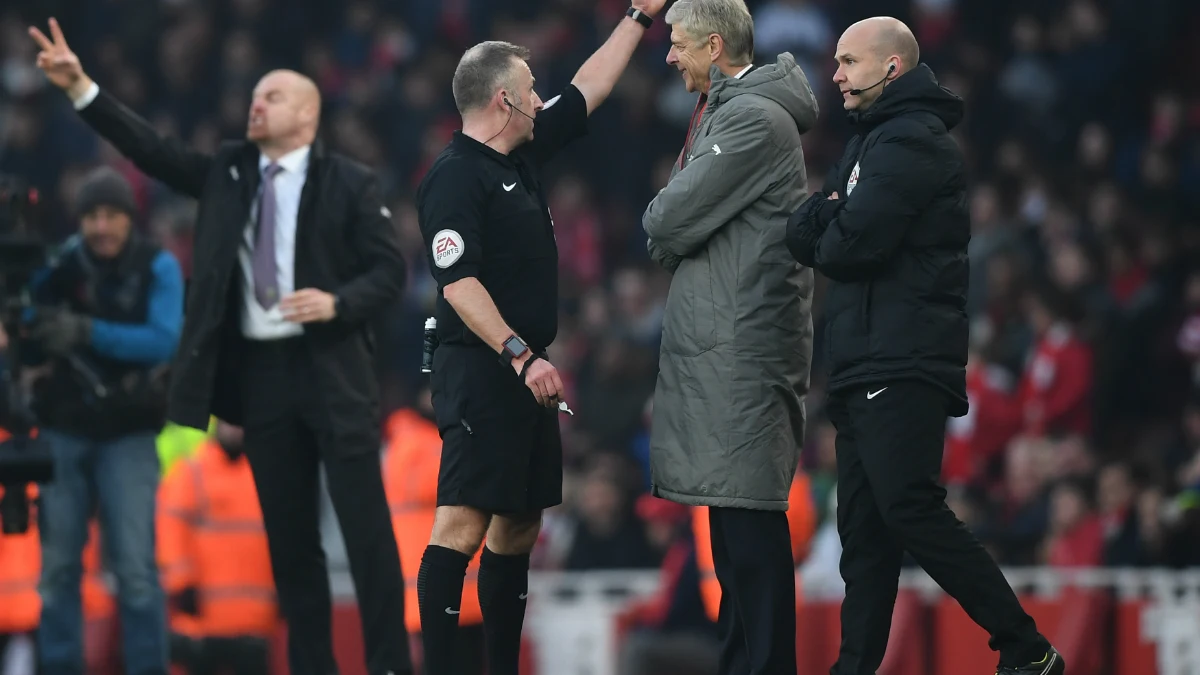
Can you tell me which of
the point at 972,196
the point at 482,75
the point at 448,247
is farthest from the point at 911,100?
the point at 972,196

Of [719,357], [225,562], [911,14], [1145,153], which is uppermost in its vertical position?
[911,14]

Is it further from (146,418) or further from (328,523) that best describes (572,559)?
(146,418)

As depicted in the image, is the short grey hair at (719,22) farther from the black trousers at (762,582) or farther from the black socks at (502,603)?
the black socks at (502,603)

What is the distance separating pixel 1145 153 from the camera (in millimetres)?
13359

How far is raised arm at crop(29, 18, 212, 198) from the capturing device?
7250 mm

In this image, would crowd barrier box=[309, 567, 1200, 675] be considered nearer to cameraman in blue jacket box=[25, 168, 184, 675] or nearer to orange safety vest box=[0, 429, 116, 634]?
orange safety vest box=[0, 429, 116, 634]

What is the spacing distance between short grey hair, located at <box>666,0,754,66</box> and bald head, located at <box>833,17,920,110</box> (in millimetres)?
394

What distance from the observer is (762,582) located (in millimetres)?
6102

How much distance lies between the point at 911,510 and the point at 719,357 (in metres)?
0.79

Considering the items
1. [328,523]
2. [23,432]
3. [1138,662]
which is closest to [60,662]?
[23,432]

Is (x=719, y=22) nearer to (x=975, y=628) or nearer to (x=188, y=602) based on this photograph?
(x=975, y=628)

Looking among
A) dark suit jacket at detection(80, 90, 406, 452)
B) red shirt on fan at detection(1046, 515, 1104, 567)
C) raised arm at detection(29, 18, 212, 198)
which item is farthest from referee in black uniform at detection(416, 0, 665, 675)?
red shirt on fan at detection(1046, 515, 1104, 567)

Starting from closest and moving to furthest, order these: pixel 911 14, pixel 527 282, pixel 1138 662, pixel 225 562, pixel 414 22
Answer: pixel 527 282 < pixel 1138 662 < pixel 225 562 < pixel 911 14 < pixel 414 22

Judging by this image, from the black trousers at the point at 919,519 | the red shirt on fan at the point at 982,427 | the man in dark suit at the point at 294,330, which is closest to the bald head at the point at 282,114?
the man in dark suit at the point at 294,330
